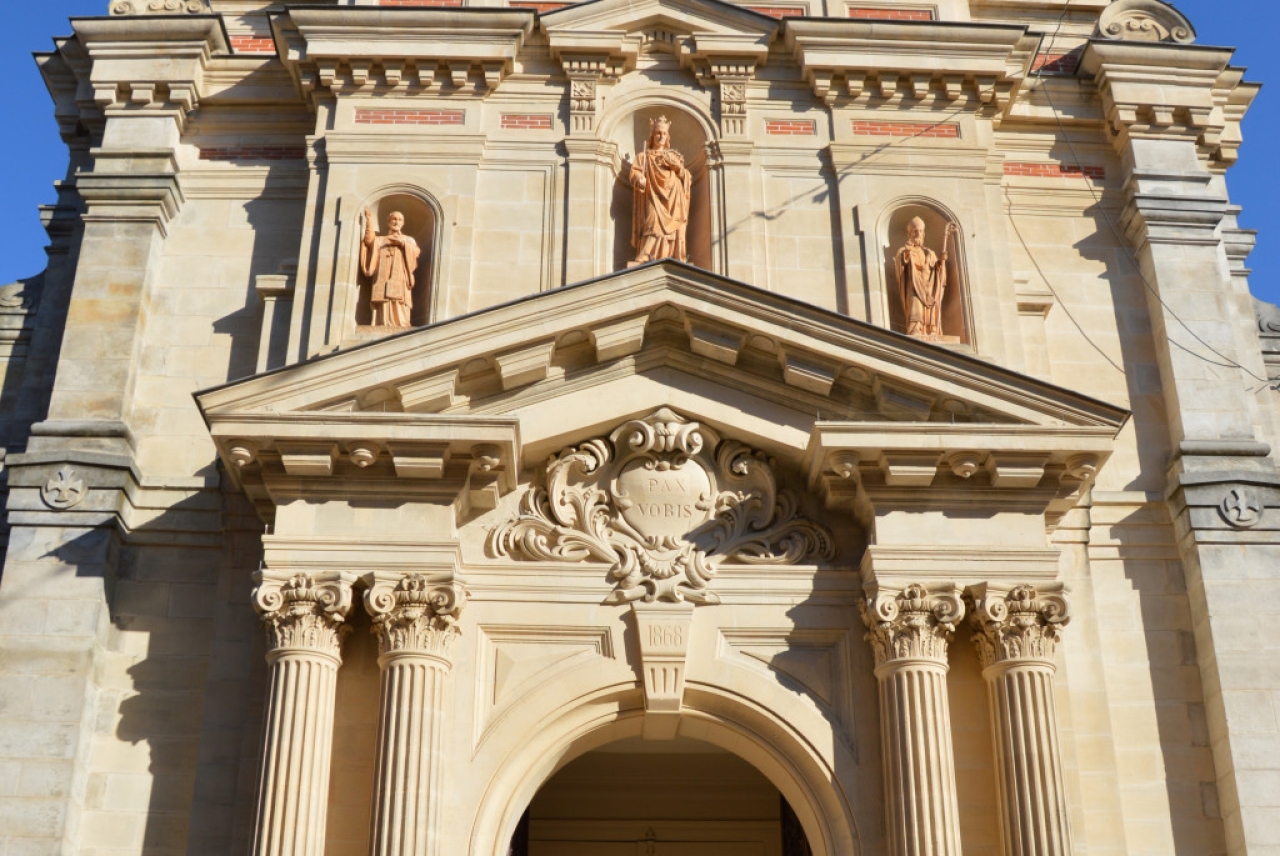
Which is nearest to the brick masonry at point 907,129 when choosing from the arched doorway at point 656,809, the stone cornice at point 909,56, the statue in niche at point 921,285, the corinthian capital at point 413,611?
the stone cornice at point 909,56

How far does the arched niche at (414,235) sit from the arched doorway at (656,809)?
5356mm

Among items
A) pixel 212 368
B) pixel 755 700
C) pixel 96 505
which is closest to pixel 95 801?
pixel 96 505

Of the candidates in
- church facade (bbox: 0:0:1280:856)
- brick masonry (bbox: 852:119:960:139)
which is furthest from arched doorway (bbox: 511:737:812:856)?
brick masonry (bbox: 852:119:960:139)

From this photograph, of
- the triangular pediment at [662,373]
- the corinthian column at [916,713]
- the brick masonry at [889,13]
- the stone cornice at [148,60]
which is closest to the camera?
the corinthian column at [916,713]

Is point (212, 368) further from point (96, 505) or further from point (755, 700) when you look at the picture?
point (755, 700)

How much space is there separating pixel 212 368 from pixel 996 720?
835 centimetres

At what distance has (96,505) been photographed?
1504 cm

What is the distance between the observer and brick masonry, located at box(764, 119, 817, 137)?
17.2 m

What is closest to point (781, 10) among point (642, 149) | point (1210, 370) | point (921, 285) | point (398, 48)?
point (642, 149)

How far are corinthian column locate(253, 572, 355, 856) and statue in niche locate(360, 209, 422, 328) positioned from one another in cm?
351

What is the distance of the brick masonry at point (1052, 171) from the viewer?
1758cm

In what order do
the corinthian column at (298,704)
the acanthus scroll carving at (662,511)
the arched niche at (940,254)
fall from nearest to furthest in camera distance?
the corinthian column at (298,704) → the acanthus scroll carving at (662,511) → the arched niche at (940,254)

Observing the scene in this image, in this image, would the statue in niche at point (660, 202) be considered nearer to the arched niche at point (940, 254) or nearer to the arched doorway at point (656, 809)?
the arched niche at point (940, 254)

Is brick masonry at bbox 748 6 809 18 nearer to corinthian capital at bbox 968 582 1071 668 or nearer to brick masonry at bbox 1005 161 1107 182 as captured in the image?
brick masonry at bbox 1005 161 1107 182
